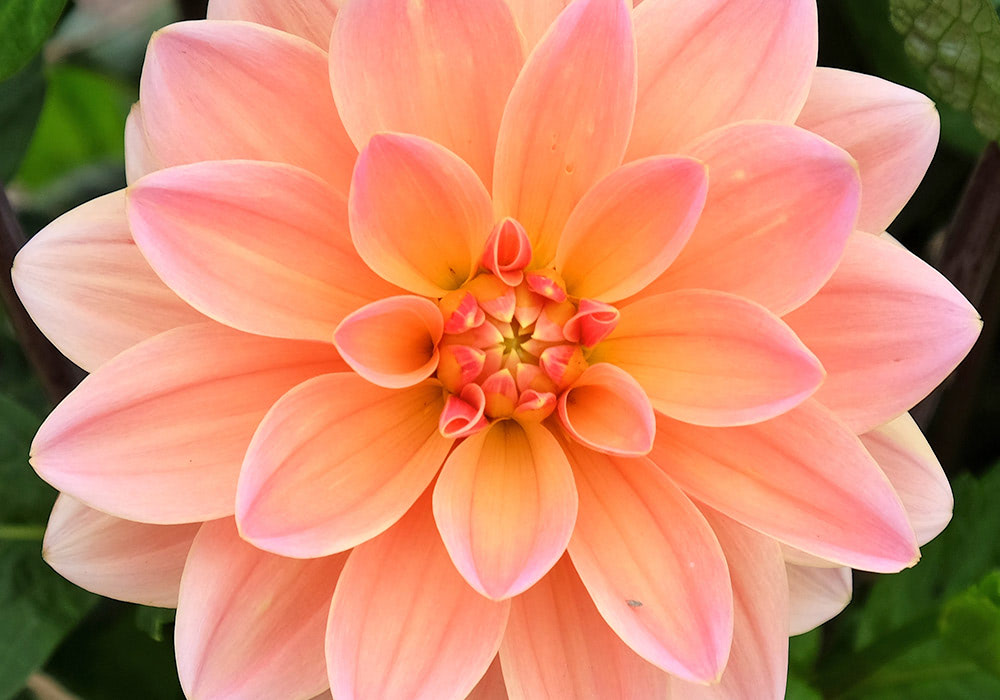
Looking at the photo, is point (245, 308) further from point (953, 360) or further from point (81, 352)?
point (953, 360)

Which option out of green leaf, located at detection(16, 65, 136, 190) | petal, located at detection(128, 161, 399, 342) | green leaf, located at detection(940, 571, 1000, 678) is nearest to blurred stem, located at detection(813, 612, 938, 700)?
green leaf, located at detection(940, 571, 1000, 678)

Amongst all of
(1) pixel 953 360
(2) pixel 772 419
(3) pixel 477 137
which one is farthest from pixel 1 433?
(1) pixel 953 360

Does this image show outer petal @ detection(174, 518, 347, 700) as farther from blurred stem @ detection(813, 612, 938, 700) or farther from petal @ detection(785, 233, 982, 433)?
blurred stem @ detection(813, 612, 938, 700)

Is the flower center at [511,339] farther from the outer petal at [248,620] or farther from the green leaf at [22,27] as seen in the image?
the green leaf at [22,27]

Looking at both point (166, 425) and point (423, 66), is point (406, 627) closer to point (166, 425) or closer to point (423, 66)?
point (166, 425)

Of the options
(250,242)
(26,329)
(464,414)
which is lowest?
(26,329)

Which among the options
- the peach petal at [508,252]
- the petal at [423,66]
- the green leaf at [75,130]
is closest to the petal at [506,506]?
the peach petal at [508,252]

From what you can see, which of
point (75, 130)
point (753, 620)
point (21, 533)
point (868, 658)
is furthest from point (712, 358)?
point (75, 130)
